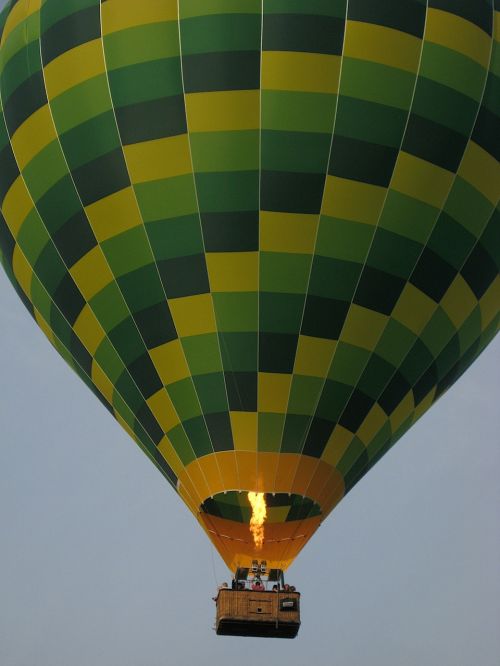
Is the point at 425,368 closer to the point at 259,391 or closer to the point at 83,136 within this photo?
the point at 259,391

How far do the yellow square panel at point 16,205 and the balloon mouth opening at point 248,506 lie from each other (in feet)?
11.4

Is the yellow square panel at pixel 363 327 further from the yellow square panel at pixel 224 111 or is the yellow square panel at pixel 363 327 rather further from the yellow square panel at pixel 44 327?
the yellow square panel at pixel 44 327

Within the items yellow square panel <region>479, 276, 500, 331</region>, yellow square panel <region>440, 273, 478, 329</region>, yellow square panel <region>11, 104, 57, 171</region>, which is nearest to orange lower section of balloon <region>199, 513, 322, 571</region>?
yellow square panel <region>440, 273, 478, 329</region>

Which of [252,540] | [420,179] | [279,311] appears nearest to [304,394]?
[279,311]

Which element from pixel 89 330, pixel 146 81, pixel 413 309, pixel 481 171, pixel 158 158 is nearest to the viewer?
pixel 158 158

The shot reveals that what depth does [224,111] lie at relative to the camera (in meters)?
13.1

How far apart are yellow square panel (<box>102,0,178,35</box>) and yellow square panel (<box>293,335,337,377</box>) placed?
3.26 metres

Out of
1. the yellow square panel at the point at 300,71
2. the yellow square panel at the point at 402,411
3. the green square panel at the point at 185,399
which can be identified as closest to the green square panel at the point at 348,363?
the yellow square panel at the point at 402,411

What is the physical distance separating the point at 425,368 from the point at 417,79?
275cm

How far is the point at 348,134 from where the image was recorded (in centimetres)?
1307

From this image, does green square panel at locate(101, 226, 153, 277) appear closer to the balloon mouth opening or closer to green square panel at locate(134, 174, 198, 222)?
green square panel at locate(134, 174, 198, 222)

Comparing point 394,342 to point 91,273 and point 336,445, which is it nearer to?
point 336,445

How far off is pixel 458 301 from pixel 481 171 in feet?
4.15

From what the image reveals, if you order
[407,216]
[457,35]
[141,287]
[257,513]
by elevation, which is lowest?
[257,513]
